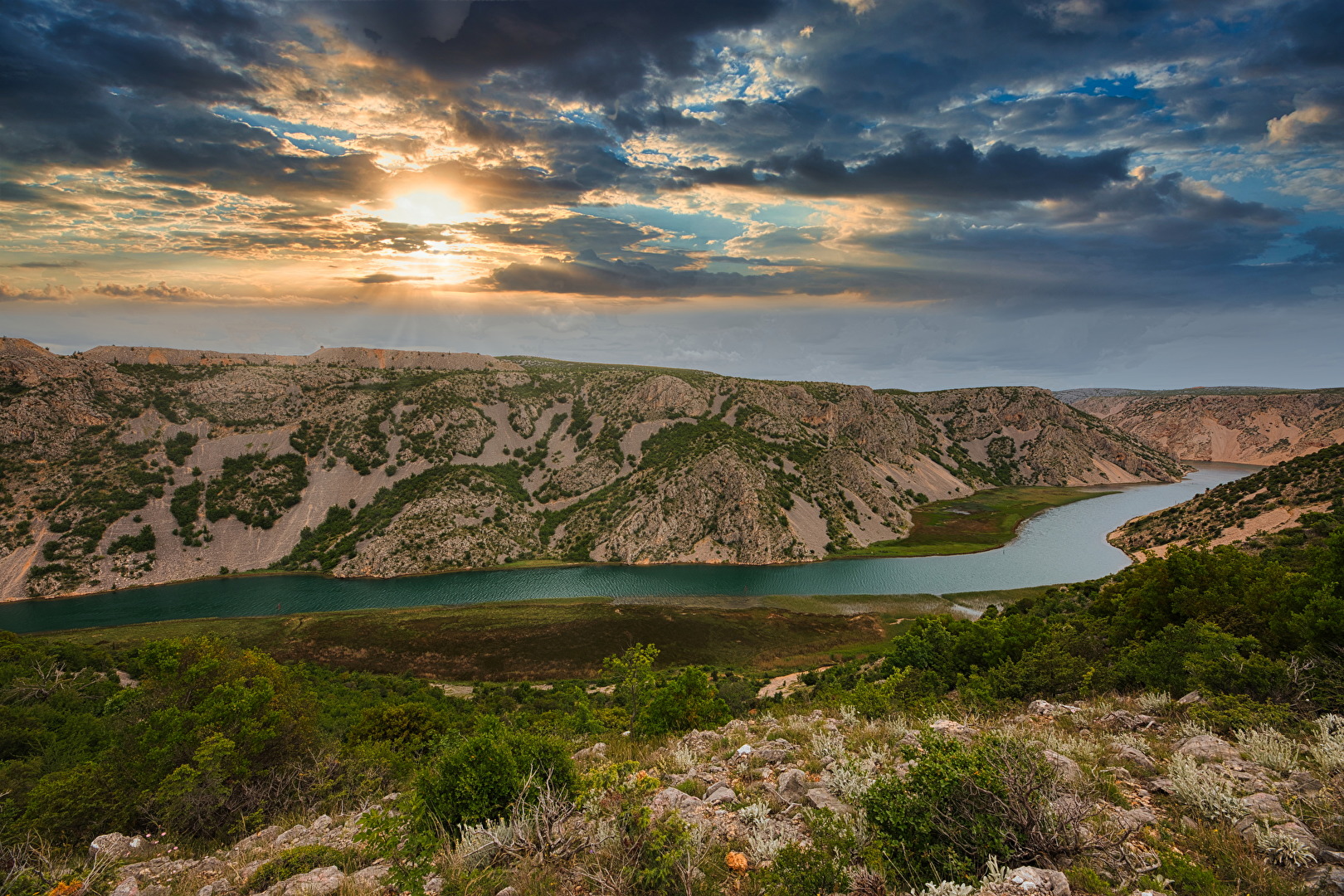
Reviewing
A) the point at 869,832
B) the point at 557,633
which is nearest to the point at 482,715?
the point at 869,832

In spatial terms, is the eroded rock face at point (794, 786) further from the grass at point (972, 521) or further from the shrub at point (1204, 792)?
the grass at point (972, 521)

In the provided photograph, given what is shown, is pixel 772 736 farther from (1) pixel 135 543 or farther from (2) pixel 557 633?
(1) pixel 135 543

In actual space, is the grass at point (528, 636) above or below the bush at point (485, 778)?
below

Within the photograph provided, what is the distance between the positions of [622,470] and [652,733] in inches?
3738

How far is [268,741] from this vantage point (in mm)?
16500

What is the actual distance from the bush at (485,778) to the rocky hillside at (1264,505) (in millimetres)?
56255

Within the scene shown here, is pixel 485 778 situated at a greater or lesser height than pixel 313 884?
greater

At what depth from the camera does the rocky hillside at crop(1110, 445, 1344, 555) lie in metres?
50.2

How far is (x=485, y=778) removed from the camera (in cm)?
912

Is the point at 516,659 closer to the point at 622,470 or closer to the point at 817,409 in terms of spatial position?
the point at 622,470

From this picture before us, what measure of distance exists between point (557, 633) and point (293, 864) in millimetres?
51961

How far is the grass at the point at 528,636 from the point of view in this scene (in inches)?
2046

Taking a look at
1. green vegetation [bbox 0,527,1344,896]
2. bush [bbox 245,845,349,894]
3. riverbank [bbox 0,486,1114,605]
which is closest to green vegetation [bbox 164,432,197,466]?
riverbank [bbox 0,486,1114,605]

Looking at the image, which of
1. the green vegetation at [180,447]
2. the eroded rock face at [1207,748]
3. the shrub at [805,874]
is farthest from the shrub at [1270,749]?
the green vegetation at [180,447]
